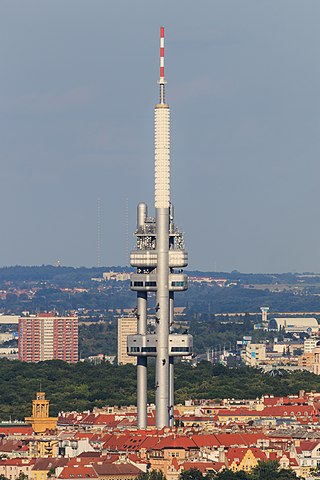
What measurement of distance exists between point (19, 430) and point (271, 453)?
28822 mm

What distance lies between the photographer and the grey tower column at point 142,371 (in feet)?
503

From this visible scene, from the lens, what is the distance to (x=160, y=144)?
6107 inches

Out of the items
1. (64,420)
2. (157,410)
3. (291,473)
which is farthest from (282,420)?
(291,473)

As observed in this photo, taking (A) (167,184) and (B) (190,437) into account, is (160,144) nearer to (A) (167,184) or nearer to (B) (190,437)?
(A) (167,184)

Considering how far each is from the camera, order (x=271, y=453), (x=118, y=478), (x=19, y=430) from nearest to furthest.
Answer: (x=118, y=478) → (x=271, y=453) → (x=19, y=430)

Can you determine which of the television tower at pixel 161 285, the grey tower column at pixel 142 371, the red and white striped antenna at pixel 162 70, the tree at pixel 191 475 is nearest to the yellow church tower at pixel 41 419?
the grey tower column at pixel 142 371

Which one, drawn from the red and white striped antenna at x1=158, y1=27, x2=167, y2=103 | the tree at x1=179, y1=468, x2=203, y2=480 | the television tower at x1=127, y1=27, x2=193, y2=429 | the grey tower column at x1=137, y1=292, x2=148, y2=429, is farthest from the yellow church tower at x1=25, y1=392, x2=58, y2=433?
the tree at x1=179, y1=468, x2=203, y2=480

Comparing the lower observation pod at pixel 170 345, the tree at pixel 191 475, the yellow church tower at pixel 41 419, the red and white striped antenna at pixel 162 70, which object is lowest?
the tree at pixel 191 475

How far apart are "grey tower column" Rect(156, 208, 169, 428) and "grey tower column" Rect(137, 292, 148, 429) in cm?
122

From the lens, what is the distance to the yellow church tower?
17262 centimetres

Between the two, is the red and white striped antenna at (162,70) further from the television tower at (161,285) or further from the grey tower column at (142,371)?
the grey tower column at (142,371)

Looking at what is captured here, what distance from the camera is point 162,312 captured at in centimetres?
15275

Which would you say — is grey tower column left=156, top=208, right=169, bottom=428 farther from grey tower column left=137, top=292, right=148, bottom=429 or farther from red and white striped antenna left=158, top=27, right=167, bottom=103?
red and white striped antenna left=158, top=27, right=167, bottom=103

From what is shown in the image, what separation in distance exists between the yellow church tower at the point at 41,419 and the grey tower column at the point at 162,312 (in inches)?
746
